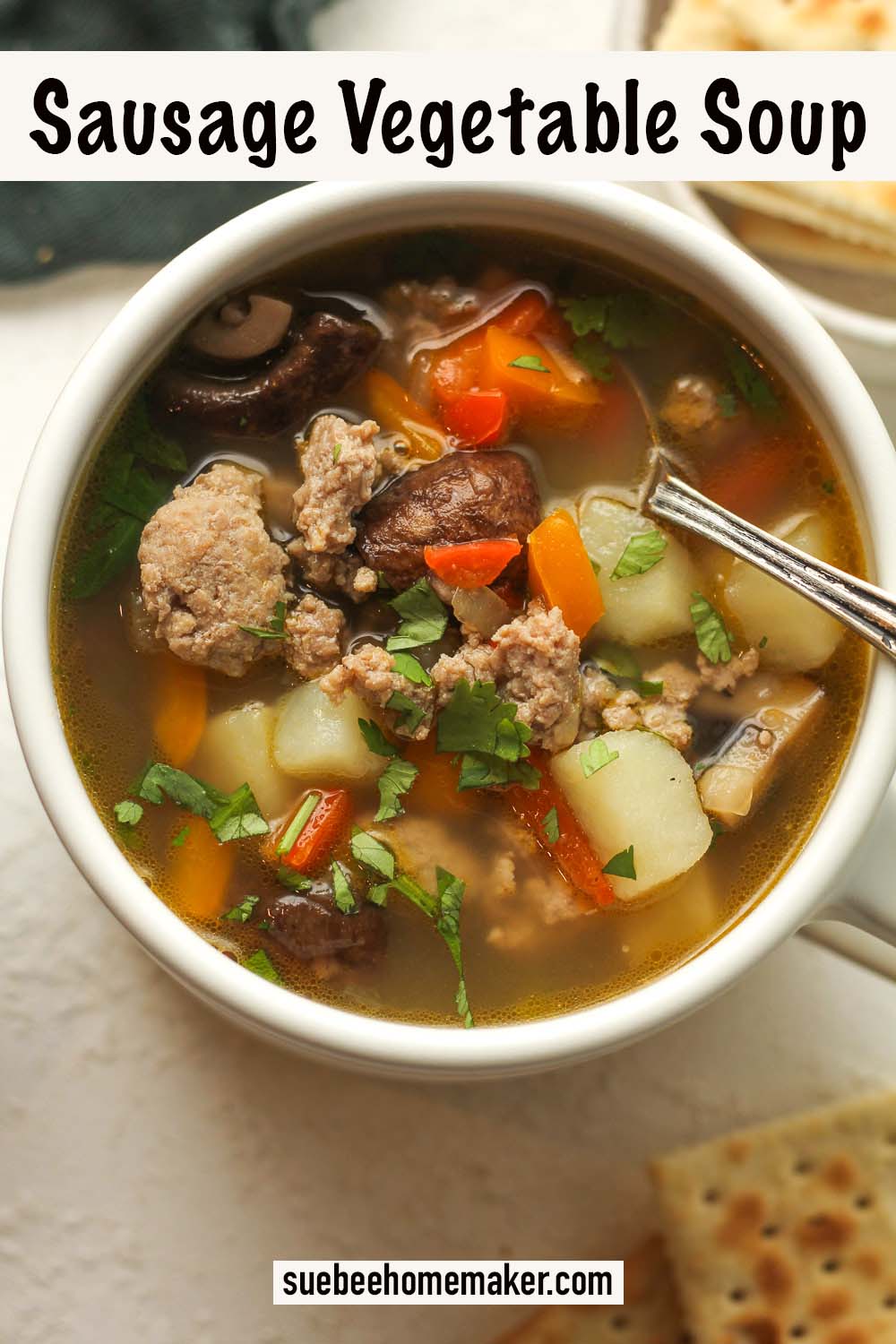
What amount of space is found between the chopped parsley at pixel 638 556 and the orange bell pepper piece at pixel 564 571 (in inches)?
1.8

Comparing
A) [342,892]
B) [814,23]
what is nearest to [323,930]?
[342,892]

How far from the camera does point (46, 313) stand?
2.74 meters

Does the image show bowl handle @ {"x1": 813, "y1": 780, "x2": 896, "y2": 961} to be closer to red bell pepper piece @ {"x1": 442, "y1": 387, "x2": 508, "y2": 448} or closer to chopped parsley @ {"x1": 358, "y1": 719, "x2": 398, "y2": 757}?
chopped parsley @ {"x1": 358, "y1": 719, "x2": 398, "y2": 757}

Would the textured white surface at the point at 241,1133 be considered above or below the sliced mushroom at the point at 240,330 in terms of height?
below

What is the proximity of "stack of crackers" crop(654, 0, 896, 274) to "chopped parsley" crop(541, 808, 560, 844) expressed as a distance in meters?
1.32

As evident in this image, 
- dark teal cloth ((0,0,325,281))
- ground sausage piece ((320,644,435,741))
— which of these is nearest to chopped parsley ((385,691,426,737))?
ground sausage piece ((320,644,435,741))

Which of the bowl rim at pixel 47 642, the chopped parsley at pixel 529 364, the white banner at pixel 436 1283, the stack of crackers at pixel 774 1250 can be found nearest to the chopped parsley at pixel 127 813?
the bowl rim at pixel 47 642

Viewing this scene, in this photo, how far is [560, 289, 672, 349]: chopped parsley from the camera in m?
2.12

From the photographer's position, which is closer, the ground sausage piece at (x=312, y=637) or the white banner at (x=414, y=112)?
the ground sausage piece at (x=312, y=637)

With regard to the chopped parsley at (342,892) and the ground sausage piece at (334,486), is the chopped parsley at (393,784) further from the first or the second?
the ground sausage piece at (334,486)

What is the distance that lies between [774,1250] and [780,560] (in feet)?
4.58

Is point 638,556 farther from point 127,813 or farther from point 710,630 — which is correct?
point 127,813

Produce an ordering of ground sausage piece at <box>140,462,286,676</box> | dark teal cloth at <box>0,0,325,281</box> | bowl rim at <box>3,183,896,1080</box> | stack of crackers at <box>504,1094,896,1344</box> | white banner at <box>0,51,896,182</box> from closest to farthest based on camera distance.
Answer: bowl rim at <box>3,183,896,1080</box> → ground sausage piece at <box>140,462,286,676</box> → white banner at <box>0,51,896,182</box> → stack of crackers at <box>504,1094,896,1344</box> → dark teal cloth at <box>0,0,325,281</box>

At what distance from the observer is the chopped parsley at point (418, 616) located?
2.11m
